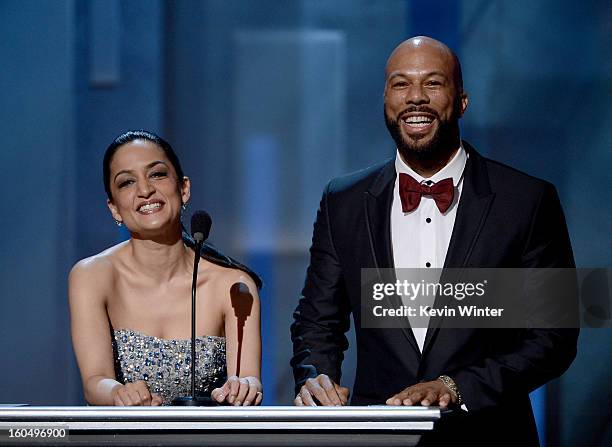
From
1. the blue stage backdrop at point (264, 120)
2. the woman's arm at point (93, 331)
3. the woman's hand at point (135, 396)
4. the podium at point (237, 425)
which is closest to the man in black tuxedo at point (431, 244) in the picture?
the woman's hand at point (135, 396)

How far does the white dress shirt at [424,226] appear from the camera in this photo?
9.10 feet

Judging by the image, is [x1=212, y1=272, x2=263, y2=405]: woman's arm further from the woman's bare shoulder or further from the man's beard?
the man's beard

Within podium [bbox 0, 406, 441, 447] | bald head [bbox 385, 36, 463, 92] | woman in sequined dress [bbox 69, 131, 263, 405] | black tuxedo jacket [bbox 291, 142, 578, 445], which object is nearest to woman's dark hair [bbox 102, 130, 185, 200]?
woman in sequined dress [bbox 69, 131, 263, 405]

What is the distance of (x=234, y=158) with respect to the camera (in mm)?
4109

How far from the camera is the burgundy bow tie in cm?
280

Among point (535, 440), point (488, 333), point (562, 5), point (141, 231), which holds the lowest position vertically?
point (535, 440)

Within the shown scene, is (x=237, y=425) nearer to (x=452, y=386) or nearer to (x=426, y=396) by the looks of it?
(x=426, y=396)

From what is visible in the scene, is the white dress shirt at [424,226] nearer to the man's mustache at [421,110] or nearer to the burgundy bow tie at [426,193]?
the burgundy bow tie at [426,193]

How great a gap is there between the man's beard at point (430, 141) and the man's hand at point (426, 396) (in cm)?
77

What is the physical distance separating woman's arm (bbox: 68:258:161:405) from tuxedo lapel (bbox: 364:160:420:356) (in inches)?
31.0

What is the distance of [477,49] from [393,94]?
1.31m

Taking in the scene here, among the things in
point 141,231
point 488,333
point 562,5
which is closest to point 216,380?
point 141,231

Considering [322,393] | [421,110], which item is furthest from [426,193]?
[322,393]

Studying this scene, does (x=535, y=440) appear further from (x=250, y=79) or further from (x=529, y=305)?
(x=250, y=79)
